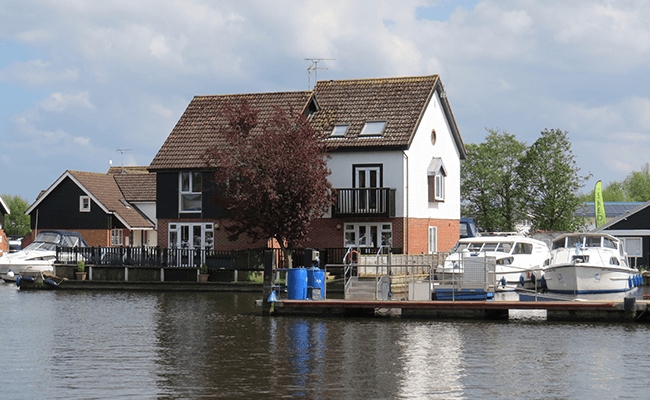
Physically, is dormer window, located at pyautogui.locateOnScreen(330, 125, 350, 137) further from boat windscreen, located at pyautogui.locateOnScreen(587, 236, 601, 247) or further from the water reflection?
the water reflection

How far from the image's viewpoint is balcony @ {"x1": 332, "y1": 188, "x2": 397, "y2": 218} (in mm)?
41438

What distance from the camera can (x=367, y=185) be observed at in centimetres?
4281

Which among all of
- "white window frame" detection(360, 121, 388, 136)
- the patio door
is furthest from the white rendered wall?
the patio door

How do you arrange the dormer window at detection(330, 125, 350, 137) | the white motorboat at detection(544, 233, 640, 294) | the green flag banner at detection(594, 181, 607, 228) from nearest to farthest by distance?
1. the white motorboat at detection(544, 233, 640, 294)
2. the dormer window at detection(330, 125, 350, 137)
3. the green flag banner at detection(594, 181, 607, 228)

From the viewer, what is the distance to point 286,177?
125ft

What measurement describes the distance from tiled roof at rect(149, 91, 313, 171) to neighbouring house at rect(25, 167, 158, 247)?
1582 cm

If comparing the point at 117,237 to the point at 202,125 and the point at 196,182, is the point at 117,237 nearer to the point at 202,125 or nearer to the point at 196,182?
the point at 202,125

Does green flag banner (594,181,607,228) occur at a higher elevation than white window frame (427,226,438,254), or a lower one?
higher

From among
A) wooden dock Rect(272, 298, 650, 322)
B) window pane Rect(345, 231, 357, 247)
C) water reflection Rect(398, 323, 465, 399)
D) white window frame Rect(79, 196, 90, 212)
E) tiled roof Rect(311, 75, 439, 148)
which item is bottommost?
water reflection Rect(398, 323, 465, 399)

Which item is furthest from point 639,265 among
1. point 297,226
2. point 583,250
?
point 297,226

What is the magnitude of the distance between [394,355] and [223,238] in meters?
25.8

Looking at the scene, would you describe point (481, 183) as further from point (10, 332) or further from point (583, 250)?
point (10, 332)

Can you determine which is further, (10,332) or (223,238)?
(223,238)

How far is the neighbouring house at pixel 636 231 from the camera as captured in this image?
50469 millimetres
